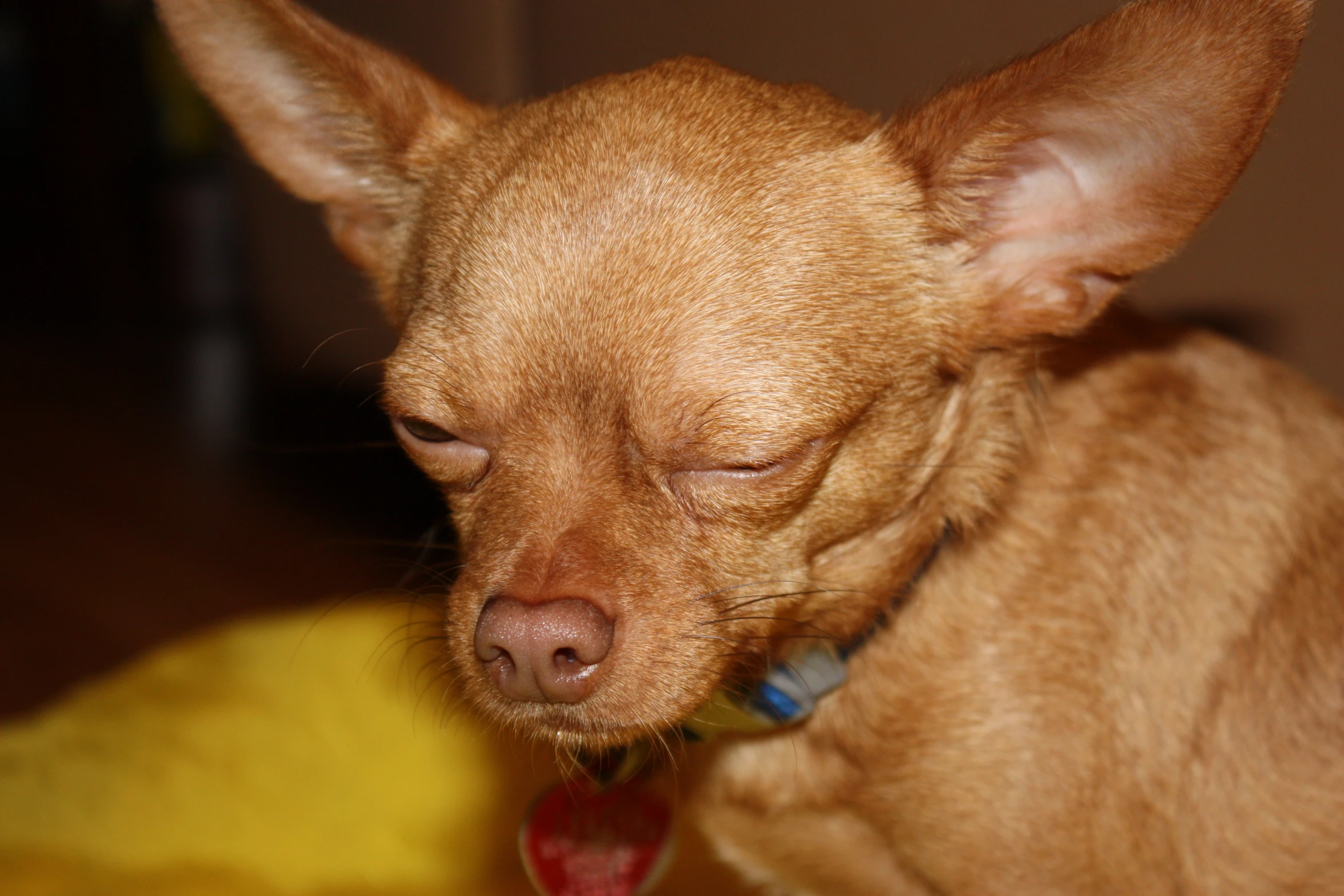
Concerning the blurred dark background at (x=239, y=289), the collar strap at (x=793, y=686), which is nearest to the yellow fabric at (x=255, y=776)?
the blurred dark background at (x=239, y=289)

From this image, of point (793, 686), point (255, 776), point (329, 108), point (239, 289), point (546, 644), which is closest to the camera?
point (546, 644)

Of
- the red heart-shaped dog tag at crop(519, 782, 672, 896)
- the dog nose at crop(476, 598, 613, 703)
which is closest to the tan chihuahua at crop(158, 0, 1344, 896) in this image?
the dog nose at crop(476, 598, 613, 703)

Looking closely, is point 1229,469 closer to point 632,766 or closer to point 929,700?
point 929,700

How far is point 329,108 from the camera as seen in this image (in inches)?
99.7

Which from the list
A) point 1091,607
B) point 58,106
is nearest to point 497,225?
point 1091,607

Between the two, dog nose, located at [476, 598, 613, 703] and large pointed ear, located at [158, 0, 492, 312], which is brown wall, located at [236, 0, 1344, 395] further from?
dog nose, located at [476, 598, 613, 703]

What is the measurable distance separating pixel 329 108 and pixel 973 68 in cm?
126

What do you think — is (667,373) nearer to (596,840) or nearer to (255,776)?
(596,840)

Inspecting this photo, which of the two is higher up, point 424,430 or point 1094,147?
point 1094,147

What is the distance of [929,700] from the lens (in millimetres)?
2242

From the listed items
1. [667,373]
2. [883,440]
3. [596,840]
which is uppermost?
[667,373]

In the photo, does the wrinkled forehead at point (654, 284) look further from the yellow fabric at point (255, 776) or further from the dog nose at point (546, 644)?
the yellow fabric at point (255, 776)

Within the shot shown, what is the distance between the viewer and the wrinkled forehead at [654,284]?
1867mm

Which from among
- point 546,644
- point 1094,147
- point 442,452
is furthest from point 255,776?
point 1094,147
